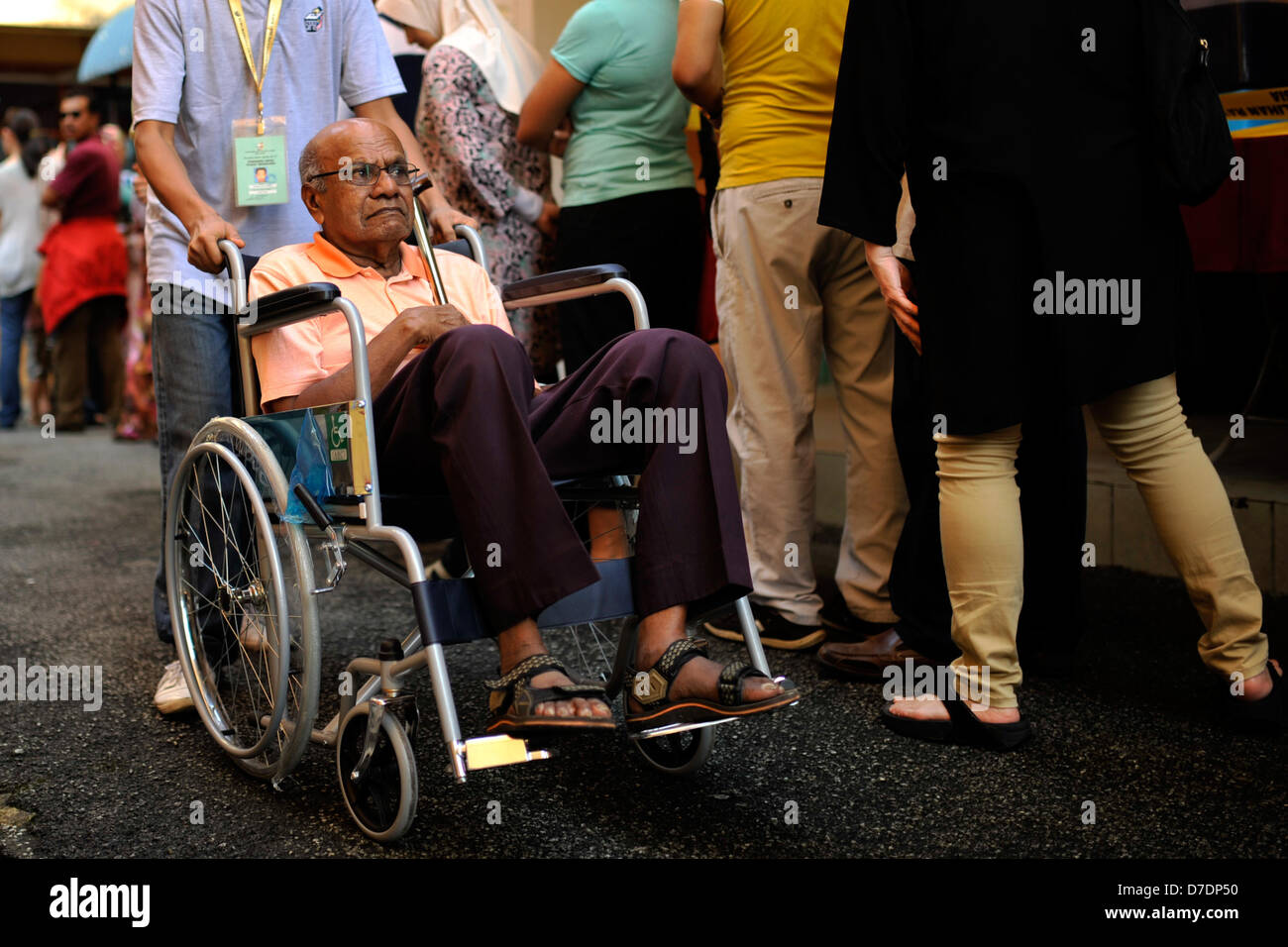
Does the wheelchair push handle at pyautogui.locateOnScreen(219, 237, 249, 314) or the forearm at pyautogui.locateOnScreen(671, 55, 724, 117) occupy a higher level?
the forearm at pyautogui.locateOnScreen(671, 55, 724, 117)

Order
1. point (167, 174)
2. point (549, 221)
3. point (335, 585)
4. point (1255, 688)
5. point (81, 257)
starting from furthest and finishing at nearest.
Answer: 1. point (81, 257)
2. point (549, 221)
3. point (167, 174)
4. point (1255, 688)
5. point (335, 585)

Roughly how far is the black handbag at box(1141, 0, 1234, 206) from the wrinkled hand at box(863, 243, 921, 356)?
472 mm

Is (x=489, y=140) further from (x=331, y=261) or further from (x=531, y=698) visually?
(x=531, y=698)

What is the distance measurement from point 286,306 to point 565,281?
0.53 meters

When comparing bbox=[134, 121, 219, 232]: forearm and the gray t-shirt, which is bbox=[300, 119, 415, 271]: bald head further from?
the gray t-shirt

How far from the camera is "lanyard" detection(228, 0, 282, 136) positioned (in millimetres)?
2754

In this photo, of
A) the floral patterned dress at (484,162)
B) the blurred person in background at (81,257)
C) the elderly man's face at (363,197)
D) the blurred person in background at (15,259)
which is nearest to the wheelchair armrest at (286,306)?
the elderly man's face at (363,197)

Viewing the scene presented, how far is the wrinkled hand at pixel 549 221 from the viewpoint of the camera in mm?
3705

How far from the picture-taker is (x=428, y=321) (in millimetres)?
2178

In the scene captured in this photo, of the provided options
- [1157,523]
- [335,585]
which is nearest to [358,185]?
[335,585]

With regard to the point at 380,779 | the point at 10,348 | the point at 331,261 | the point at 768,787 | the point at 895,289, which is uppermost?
the point at 331,261

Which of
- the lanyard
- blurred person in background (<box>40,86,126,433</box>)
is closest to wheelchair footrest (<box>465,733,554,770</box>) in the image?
the lanyard
